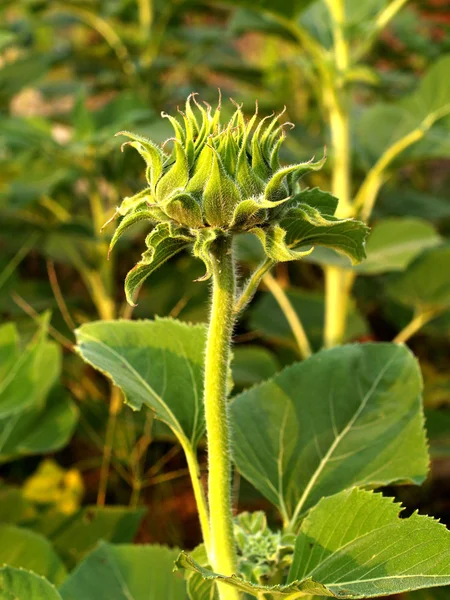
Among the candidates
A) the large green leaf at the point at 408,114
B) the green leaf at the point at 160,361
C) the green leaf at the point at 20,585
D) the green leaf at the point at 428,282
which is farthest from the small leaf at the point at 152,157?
the green leaf at the point at 428,282

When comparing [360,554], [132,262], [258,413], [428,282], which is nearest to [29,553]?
[258,413]

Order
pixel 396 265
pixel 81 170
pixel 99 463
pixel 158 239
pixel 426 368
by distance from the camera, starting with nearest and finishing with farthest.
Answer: pixel 158 239, pixel 396 265, pixel 81 170, pixel 99 463, pixel 426 368

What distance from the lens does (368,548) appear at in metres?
0.46

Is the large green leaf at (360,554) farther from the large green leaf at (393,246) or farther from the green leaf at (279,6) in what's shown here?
the green leaf at (279,6)

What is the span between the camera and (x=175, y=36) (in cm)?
193

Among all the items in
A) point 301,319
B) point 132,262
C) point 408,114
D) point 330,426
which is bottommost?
point 330,426

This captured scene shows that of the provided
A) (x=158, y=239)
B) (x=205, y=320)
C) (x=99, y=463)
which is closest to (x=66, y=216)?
(x=205, y=320)

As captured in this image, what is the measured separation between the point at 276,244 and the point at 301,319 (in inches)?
41.3

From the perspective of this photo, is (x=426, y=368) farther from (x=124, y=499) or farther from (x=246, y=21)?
(x=246, y=21)

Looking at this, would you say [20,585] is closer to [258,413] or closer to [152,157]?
[258,413]

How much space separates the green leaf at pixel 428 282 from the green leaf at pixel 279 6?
1.51ft

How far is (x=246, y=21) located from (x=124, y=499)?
91cm

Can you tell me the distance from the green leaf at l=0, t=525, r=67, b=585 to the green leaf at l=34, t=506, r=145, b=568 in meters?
0.18

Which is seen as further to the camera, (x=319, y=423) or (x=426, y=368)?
(x=426, y=368)
